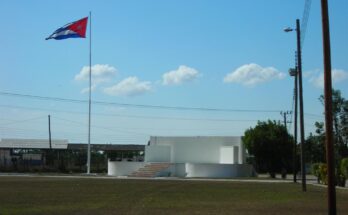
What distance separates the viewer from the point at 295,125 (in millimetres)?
48469

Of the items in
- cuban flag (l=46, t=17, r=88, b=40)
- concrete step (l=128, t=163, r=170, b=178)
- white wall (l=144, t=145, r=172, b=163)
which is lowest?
concrete step (l=128, t=163, r=170, b=178)

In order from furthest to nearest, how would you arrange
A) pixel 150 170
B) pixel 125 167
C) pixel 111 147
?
1. pixel 111 147
2. pixel 125 167
3. pixel 150 170

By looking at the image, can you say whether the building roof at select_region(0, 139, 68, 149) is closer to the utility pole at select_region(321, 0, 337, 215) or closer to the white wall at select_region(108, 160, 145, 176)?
the white wall at select_region(108, 160, 145, 176)

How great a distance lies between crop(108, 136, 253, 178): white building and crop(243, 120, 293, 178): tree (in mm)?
1775

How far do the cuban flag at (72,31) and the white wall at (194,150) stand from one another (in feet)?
57.2

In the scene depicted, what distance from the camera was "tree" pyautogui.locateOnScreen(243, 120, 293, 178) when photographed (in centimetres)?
7088

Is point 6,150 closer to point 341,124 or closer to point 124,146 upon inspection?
point 124,146

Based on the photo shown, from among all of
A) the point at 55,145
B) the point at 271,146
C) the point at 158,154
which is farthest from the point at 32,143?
the point at 271,146

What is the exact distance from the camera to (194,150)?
7319 centimetres

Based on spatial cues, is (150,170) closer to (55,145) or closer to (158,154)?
(158,154)

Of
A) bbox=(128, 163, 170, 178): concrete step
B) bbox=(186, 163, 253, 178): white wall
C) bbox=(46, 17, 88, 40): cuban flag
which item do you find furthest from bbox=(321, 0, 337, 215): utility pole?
bbox=(128, 163, 170, 178): concrete step

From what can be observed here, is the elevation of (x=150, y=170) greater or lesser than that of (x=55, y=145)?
lesser

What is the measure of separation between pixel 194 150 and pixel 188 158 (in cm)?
119

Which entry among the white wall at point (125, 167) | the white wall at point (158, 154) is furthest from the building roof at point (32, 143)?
the white wall at point (158, 154)
